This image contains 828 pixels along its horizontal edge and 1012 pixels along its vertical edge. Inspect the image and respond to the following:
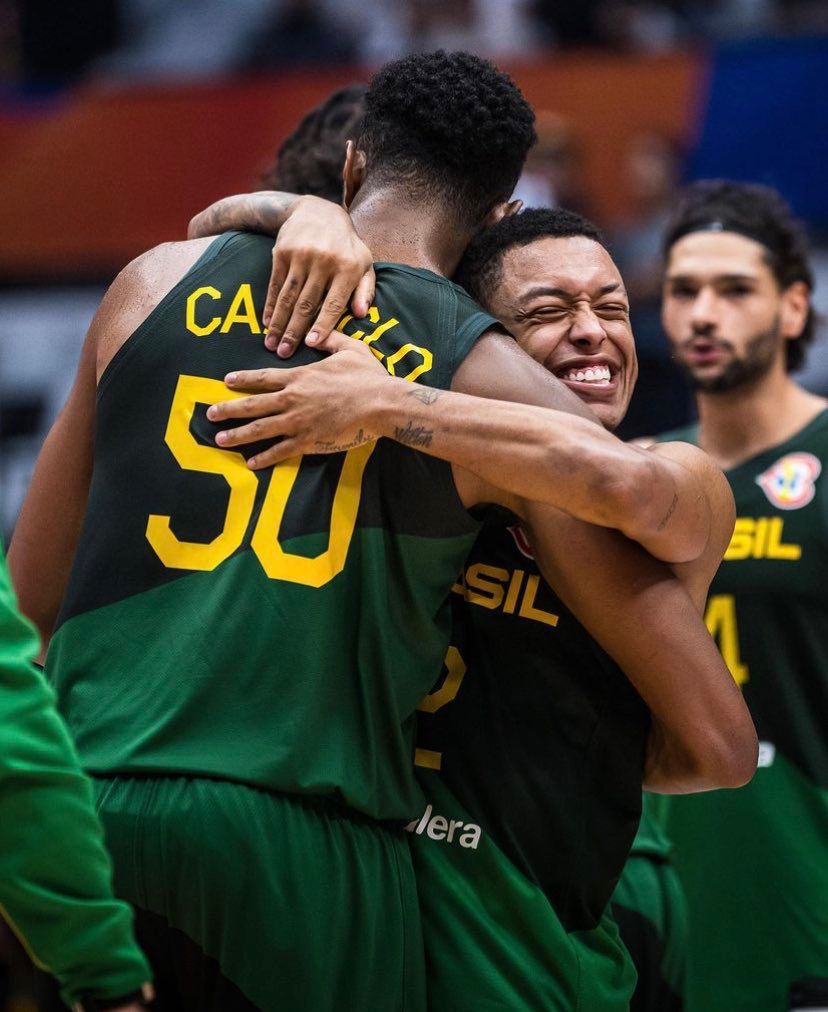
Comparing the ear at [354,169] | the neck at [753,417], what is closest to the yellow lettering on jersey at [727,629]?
the neck at [753,417]

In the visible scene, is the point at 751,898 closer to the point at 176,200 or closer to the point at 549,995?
the point at 549,995

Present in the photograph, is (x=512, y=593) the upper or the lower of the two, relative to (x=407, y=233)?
lower

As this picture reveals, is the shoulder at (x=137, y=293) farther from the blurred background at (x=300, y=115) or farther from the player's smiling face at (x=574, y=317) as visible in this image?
the blurred background at (x=300, y=115)

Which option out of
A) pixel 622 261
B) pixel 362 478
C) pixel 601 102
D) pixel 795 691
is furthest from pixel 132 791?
pixel 601 102

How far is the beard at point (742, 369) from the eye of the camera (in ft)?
18.3

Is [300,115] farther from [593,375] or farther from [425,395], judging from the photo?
[425,395]

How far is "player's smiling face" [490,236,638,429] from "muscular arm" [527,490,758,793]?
17.1 inches

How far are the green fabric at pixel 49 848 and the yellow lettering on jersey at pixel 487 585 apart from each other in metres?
1.28

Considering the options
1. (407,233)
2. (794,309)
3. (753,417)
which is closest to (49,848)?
(407,233)

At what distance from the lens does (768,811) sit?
5.08 metres

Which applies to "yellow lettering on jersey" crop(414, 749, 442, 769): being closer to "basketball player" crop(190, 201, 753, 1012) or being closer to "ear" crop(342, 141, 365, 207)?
"basketball player" crop(190, 201, 753, 1012)

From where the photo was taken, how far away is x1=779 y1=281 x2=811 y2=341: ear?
593 cm

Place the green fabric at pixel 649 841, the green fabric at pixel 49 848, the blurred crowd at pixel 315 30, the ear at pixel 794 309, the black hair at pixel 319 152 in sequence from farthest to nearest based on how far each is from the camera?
the blurred crowd at pixel 315 30 → the ear at pixel 794 309 → the black hair at pixel 319 152 → the green fabric at pixel 649 841 → the green fabric at pixel 49 848

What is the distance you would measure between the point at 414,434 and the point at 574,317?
0.70 meters
